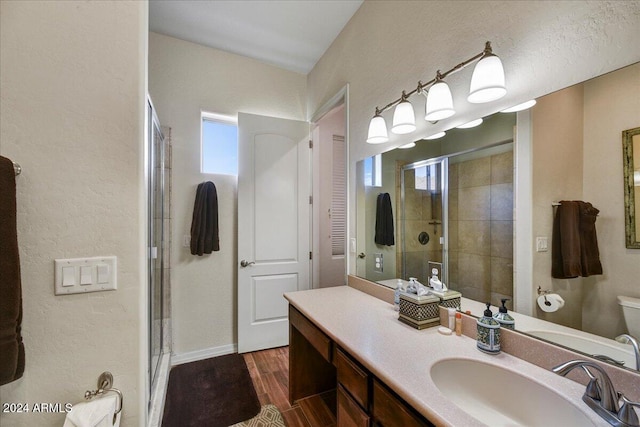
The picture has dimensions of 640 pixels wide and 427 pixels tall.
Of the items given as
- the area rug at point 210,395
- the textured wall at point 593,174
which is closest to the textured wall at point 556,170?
the textured wall at point 593,174

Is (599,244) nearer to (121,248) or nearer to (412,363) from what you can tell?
(412,363)

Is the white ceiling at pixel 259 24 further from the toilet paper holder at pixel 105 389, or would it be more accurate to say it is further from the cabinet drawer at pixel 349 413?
the cabinet drawer at pixel 349 413

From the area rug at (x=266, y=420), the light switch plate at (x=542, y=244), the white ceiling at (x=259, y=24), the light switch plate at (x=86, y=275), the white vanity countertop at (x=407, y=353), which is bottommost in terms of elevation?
the area rug at (x=266, y=420)

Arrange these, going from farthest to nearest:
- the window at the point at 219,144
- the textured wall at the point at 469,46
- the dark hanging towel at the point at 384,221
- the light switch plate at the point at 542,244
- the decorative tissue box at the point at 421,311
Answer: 1. the window at the point at 219,144
2. the dark hanging towel at the point at 384,221
3. the decorative tissue box at the point at 421,311
4. the light switch plate at the point at 542,244
5. the textured wall at the point at 469,46


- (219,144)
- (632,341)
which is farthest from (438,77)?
(219,144)

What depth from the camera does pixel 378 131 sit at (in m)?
1.72

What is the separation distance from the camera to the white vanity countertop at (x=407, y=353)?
0.73 m

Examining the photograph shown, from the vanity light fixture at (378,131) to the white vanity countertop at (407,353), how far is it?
1052 mm

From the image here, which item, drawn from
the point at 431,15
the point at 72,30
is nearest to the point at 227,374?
the point at 72,30

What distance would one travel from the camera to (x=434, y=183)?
4.83ft

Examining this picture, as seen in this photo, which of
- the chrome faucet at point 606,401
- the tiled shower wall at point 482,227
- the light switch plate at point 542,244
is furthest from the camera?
the tiled shower wall at point 482,227

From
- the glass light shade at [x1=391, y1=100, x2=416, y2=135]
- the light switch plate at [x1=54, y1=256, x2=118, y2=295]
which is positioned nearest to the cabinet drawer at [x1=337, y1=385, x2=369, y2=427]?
the light switch plate at [x1=54, y1=256, x2=118, y2=295]

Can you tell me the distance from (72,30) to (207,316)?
2.32m

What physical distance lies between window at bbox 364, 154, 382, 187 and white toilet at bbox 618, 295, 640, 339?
1.27m
